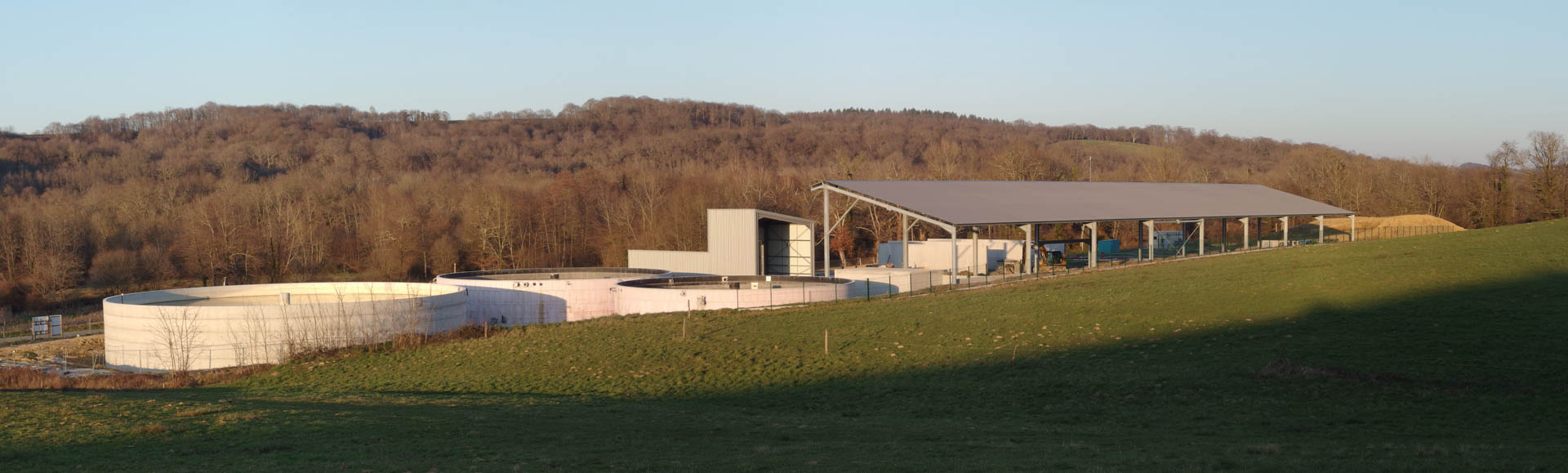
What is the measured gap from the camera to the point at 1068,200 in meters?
55.2

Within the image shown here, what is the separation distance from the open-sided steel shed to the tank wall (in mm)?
7010

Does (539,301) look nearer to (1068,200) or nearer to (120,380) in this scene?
(120,380)

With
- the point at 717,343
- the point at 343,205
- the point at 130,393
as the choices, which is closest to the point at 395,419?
the point at 130,393

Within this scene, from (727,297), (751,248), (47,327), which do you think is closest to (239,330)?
(727,297)

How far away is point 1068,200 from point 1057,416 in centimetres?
3809

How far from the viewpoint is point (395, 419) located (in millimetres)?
17328

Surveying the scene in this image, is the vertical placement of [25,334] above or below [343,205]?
below

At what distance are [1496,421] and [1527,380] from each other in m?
3.36

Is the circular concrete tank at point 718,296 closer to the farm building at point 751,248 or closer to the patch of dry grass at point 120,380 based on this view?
the farm building at point 751,248

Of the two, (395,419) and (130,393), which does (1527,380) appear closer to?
(395,419)

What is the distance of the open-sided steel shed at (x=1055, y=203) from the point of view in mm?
45906

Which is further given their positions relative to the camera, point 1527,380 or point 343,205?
point 343,205

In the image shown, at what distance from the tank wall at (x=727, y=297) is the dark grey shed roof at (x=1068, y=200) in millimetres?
7787

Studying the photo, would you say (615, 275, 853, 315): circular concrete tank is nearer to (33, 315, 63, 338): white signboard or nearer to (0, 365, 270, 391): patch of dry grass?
(0, 365, 270, 391): patch of dry grass
